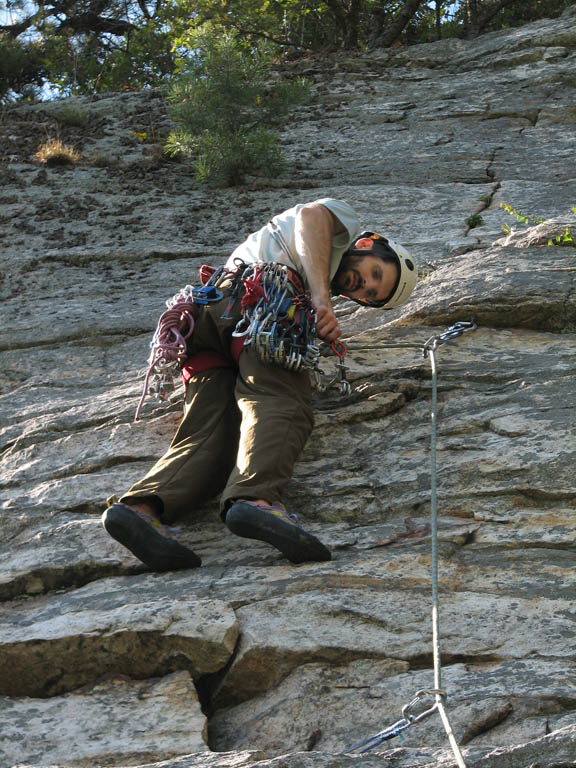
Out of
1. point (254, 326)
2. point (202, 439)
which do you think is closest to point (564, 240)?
point (254, 326)

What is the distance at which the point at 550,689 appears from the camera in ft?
8.87

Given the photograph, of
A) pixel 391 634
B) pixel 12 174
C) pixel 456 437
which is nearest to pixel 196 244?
pixel 12 174

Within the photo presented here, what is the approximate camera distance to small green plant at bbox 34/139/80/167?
7973 millimetres

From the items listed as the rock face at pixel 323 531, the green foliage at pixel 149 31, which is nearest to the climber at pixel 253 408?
the rock face at pixel 323 531

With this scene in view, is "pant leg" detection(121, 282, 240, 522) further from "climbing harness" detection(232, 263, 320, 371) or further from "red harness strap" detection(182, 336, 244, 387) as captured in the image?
"climbing harness" detection(232, 263, 320, 371)

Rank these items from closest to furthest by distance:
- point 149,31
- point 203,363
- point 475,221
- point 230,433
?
point 230,433 → point 203,363 → point 475,221 → point 149,31

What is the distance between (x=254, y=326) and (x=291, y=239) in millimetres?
544

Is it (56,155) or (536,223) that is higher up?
(56,155)

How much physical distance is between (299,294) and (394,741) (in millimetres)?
1972

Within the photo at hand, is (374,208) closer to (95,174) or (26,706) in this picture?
(95,174)

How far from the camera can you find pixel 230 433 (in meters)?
3.86

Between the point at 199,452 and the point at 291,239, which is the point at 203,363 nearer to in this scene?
the point at 199,452

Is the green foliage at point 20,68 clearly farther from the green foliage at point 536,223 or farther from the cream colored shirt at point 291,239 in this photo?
the cream colored shirt at point 291,239

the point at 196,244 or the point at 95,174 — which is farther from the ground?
the point at 95,174
